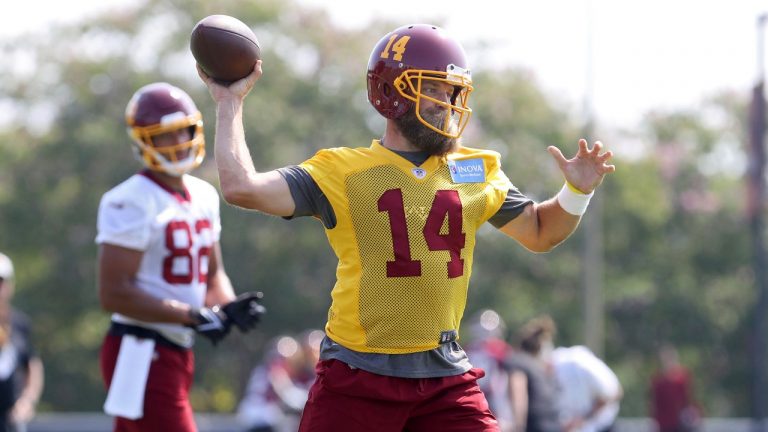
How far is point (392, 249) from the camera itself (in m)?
4.50

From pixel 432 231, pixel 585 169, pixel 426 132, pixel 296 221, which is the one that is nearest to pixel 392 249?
pixel 432 231

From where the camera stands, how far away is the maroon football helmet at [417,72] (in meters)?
4.63

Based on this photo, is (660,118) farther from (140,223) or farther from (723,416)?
(140,223)

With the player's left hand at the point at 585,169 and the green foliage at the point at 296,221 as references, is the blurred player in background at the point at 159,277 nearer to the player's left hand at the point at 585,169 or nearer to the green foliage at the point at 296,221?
the player's left hand at the point at 585,169

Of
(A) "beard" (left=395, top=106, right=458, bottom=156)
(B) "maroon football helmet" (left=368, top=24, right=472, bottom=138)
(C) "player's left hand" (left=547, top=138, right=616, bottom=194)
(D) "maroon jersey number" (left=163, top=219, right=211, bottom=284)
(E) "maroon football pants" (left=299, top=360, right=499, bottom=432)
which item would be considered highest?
(B) "maroon football helmet" (left=368, top=24, right=472, bottom=138)

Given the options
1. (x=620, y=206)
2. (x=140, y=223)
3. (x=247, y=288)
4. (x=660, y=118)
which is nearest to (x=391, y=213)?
(x=140, y=223)

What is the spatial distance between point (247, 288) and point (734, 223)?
34.7ft

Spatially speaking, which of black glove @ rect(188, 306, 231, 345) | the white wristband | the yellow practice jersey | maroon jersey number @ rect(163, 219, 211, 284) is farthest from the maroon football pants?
maroon jersey number @ rect(163, 219, 211, 284)

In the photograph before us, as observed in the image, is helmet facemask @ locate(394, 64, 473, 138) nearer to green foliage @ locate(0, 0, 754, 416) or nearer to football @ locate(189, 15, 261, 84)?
football @ locate(189, 15, 261, 84)

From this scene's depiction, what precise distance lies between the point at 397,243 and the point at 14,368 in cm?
528

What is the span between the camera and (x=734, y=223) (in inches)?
1125

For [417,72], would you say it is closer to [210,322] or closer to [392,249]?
[392,249]

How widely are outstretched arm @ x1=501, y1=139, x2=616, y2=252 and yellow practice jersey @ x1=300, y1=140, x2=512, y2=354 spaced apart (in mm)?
366

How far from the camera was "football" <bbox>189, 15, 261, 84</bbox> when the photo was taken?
4539 mm
